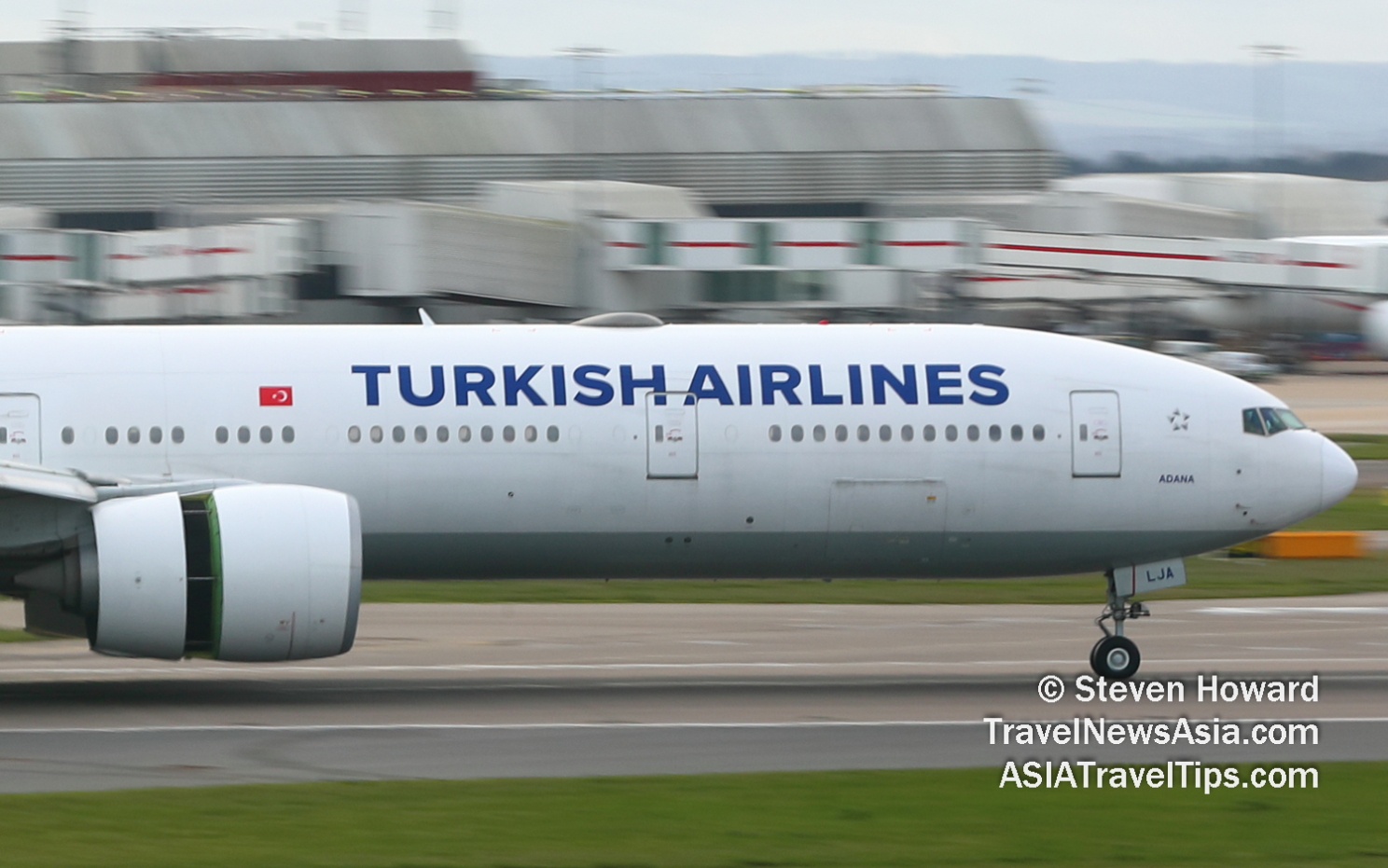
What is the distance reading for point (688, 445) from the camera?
21.1 metres

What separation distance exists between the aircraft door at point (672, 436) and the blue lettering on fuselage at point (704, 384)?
0.32 ft

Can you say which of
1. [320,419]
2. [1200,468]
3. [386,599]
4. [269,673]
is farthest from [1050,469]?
[386,599]

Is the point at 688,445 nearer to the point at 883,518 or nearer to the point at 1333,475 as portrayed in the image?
the point at 883,518

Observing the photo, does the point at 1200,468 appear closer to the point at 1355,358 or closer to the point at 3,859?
the point at 3,859

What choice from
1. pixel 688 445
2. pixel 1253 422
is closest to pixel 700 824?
pixel 688 445

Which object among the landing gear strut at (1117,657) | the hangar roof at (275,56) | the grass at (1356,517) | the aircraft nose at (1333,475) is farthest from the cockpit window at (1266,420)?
the hangar roof at (275,56)

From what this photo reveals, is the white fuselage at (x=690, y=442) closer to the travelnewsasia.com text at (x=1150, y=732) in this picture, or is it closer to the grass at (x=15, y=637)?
the travelnewsasia.com text at (x=1150, y=732)

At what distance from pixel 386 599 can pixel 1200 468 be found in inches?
524

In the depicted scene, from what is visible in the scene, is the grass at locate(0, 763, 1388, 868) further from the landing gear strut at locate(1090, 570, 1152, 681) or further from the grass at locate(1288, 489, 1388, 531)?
the grass at locate(1288, 489, 1388, 531)

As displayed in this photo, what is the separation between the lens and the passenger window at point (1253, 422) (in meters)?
22.0

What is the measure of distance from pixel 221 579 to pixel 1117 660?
1017cm

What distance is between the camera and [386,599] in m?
29.3

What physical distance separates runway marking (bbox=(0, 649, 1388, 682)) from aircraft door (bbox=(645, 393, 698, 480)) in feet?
10.6

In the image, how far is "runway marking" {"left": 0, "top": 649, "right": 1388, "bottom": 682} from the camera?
22.8 metres
